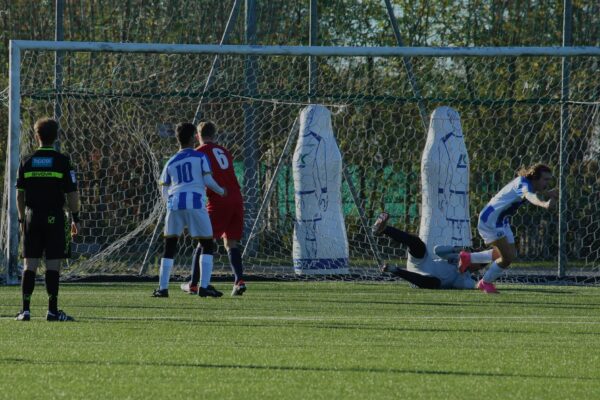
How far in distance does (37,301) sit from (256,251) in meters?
5.35

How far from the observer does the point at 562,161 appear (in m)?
17.5

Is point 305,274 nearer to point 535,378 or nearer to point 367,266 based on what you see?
point 367,266

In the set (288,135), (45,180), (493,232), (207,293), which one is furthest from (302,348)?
(288,135)

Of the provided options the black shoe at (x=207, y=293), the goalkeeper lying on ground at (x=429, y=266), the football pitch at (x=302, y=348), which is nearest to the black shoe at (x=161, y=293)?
the football pitch at (x=302, y=348)

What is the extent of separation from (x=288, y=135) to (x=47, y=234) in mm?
8264

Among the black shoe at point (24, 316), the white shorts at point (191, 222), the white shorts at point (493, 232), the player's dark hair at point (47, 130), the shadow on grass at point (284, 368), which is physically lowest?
the black shoe at point (24, 316)

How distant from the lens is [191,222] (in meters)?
13.5

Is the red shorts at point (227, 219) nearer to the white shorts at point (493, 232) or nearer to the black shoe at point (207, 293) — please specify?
the black shoe at point (207, 293)

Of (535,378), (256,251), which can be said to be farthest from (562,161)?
(535,378)

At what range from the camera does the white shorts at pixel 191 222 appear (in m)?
13.5

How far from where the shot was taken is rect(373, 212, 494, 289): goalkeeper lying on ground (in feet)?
51.2

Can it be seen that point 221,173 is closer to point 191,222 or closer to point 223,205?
point 223,205

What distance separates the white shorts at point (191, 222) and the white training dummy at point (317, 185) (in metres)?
4.34

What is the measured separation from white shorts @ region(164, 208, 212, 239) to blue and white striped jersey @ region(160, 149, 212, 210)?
2.8 inches
